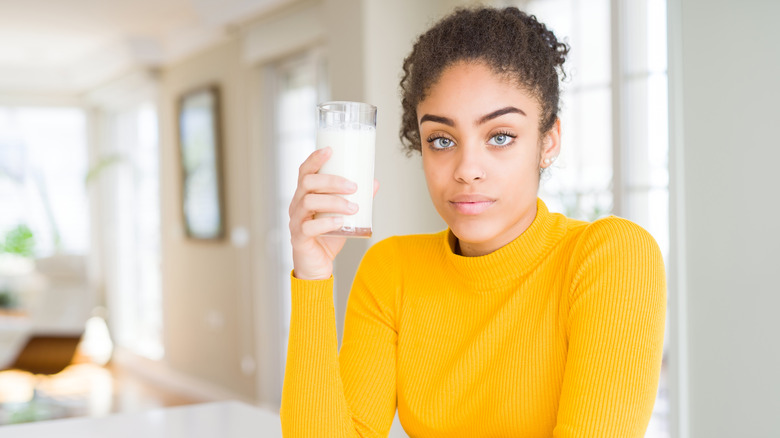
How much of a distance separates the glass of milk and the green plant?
24.2 ft

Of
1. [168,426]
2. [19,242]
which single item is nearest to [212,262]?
[19,242]

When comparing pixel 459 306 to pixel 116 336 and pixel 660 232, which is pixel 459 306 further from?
pixel 116 336

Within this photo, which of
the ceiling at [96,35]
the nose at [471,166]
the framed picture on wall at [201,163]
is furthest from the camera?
the framed picture on wall at [201,163]

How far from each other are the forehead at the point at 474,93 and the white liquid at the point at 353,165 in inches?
5.8

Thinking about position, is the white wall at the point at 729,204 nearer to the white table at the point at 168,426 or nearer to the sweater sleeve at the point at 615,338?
the sweater sleeve at the point at 615,338

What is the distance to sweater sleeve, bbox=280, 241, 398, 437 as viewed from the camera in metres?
1.08

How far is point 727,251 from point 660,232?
45cm

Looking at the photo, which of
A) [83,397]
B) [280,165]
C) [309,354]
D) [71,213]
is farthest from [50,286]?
[309,354]

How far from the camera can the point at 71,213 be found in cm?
775

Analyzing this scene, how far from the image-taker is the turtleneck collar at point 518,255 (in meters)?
1.17

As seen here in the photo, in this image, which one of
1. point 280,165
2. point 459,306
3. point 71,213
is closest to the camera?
point 459,306

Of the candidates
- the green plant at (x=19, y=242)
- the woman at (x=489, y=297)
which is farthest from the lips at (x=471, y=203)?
the green plant at (x=19, y=242)

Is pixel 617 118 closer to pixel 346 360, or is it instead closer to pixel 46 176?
pixel 346 360

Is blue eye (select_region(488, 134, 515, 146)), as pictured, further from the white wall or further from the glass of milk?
the white wall
